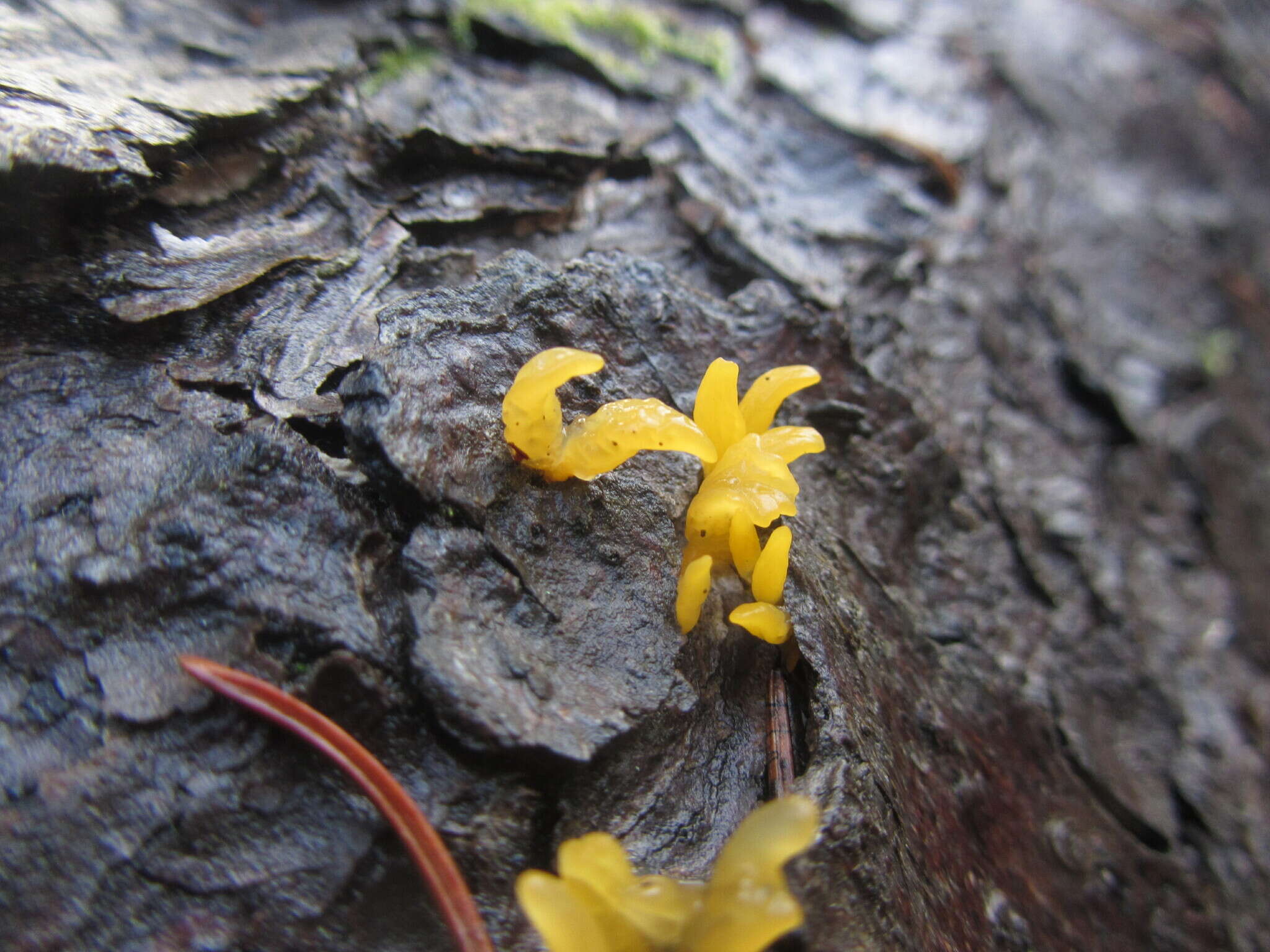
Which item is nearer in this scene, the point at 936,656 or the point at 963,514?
the point at 936,656

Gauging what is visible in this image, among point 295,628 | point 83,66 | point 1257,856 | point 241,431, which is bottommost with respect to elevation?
point 1257,856

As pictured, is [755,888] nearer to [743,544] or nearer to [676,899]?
[676,899]

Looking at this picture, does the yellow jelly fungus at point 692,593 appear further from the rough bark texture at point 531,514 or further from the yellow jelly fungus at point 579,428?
the yellow jelly fungus at point 579,428

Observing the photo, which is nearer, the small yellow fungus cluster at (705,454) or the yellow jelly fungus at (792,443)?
the small yellow fungus cluster at (705,454)

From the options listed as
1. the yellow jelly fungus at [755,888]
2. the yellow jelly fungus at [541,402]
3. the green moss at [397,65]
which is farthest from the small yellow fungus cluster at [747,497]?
the green moss at [397,65]

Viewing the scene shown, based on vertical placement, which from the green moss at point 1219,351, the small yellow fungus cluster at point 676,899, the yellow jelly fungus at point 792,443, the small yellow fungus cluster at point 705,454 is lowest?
the small yellow fungus cluster at point 676,899

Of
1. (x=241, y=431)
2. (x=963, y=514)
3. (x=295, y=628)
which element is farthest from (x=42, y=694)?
(x=963, y=514)

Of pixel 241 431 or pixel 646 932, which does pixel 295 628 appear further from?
pixel 646 932
